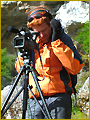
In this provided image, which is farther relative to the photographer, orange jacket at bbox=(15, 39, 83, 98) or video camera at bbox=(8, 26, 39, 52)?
orange jacket at bbox=(15, 39, 83, 98)

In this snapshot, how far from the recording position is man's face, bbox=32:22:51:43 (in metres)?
0.93

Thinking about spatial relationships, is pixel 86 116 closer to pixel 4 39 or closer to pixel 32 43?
pixel 32 43

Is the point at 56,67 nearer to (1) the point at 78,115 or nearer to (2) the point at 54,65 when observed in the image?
(2) the point at 54,65

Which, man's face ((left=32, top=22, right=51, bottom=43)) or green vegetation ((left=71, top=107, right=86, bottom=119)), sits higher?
man's face ((left=32, top=22, right=51, bottom=43))

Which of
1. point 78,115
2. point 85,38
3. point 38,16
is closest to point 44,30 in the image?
point 38,16

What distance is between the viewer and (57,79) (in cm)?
94

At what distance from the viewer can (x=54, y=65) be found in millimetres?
964

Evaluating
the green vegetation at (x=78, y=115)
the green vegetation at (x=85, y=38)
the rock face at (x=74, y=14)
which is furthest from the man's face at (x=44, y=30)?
the rock face at (x=74, y=14)

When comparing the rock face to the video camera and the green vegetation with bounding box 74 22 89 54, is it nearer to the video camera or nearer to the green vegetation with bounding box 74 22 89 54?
the green vegetation with bounding box 74 22 89 54

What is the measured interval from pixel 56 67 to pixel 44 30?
0.27 m

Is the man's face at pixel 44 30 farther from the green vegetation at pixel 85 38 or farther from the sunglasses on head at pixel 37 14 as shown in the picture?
the green vegetation at pixel 85 38

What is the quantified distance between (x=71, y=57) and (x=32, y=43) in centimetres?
27

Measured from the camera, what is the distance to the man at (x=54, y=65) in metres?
0.90

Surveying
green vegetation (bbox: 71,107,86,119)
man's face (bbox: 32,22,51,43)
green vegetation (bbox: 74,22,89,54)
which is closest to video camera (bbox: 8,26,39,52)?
man's face (bbox: 32,22,51,43)
